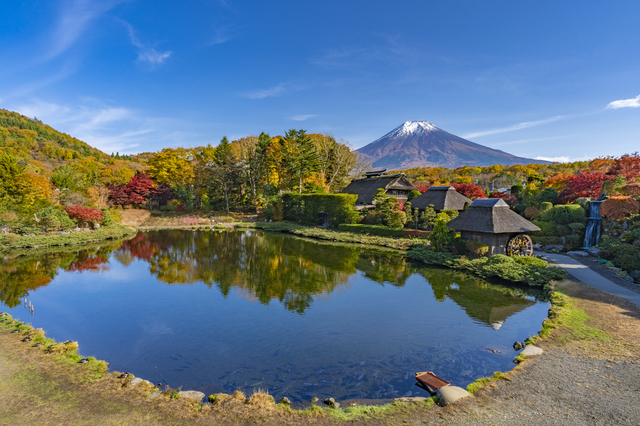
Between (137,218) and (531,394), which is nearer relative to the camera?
(531,394)

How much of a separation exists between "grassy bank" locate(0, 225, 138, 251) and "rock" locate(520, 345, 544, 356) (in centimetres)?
3086

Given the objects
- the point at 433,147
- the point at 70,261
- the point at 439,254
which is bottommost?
the point at 70,261

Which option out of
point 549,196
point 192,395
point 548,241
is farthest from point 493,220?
point 192,395

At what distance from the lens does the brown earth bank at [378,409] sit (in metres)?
5.38

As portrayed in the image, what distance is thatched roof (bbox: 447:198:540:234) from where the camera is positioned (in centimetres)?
1758

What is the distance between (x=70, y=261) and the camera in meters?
19.8

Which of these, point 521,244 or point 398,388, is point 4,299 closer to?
point 398,388

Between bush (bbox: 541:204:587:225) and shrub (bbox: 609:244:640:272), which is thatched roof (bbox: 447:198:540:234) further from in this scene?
bush (bbox: 541:204:587:225)

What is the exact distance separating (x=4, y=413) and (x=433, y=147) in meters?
127

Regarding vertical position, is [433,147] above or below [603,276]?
above

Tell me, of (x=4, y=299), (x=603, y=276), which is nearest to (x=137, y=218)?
(x=4, y=299)

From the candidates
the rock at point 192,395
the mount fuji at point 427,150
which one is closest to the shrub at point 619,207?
the rock at point 192,395

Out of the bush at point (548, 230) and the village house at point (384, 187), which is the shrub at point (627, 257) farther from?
the village house at point (384, 187)

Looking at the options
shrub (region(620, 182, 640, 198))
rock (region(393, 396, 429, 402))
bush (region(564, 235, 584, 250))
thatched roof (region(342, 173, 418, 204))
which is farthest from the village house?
rock (region(393, 396, 429, 402))
